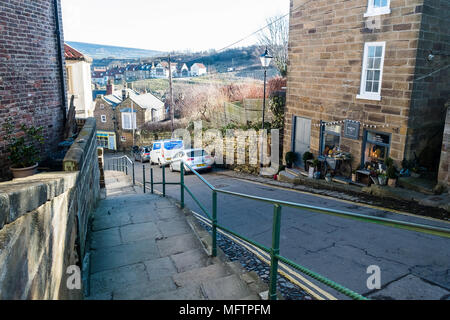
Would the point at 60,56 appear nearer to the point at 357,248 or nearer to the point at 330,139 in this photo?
the point at 357,248

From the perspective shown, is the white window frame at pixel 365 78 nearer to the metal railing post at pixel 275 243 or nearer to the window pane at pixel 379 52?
the window pane at pixel 379 52

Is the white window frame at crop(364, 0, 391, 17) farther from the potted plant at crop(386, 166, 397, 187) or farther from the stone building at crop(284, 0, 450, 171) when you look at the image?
the potted plant at crop(386, 166, 397, 187)

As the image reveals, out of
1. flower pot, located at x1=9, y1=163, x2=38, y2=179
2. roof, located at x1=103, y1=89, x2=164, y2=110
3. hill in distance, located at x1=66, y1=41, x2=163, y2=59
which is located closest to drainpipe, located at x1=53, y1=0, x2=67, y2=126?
flower pot, located at x1=9, y1=163, x2=38, y2=179

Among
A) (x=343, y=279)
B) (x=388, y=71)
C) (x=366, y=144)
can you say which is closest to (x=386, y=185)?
(x=366, y=144)

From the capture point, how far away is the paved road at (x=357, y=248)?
493 centimetres

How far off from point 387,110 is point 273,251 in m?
9.10

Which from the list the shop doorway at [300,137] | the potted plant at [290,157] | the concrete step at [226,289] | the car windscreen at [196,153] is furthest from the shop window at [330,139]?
the concrete step at [226,289]

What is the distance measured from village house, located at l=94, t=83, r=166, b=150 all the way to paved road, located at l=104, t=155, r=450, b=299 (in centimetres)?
3548

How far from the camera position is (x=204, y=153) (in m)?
19.4

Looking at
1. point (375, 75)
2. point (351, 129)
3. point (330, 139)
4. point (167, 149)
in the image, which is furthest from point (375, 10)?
point (167, 149)

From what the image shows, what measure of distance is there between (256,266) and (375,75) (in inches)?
330

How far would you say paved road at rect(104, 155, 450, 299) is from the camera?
4930mm

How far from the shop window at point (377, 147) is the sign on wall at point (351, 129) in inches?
15.5

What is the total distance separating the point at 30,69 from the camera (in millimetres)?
7008
